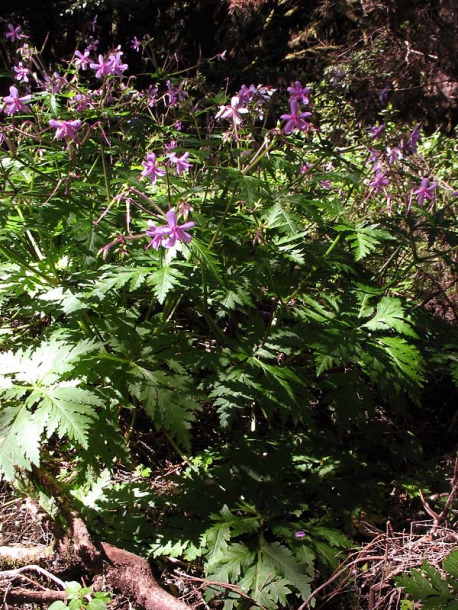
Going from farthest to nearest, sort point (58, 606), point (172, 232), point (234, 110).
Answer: point (234, 110)
point (172, 232)
point (58, 606)

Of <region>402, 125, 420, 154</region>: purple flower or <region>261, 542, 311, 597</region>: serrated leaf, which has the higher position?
<region>402, 125, 420, 154</region>: purple flower

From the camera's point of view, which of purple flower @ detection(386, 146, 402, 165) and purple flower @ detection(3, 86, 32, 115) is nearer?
purple flower @ detection(3, 86, 32, 115)

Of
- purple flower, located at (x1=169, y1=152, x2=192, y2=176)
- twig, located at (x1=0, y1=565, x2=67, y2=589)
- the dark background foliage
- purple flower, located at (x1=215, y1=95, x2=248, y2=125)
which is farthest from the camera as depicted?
the dark background foliage

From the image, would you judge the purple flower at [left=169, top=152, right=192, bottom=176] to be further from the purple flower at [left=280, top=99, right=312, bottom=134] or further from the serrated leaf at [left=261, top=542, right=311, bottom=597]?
the serrated leaf at [left=261, top=542, right=311, bottom=597]

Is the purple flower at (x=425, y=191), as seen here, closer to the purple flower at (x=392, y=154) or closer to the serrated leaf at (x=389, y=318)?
the purple flower at (x=392, y=154)

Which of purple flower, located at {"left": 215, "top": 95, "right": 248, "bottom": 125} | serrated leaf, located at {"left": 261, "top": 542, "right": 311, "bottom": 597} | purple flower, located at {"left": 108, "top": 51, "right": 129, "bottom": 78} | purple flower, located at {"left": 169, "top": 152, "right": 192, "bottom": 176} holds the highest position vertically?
purple flower, located at {"left": 108, "top": 51, "right": 129, "bottom": 78}

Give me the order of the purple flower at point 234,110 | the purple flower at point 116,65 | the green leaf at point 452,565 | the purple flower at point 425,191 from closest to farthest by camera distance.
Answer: the green leaf at point 452,565 → the purple flower at point 234,110 → the purple flower at point 425,191 → the purple flower at point 116,65

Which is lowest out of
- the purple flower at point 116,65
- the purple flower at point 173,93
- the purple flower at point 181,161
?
the purple flower at point 181,161

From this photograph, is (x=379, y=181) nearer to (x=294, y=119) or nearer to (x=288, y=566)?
(x=294, y=119)

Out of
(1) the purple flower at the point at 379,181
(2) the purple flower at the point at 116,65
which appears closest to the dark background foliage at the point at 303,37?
(2) the purple flower at the point at 116,65

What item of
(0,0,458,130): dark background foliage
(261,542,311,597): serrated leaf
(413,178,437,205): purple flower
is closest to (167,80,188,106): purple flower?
(413,178,437,205): purple flower

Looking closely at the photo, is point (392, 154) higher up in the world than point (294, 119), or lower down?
lower down

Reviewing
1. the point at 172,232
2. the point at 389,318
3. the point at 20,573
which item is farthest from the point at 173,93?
the point at 20,573

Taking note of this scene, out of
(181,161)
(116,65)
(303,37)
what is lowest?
(181,161)
